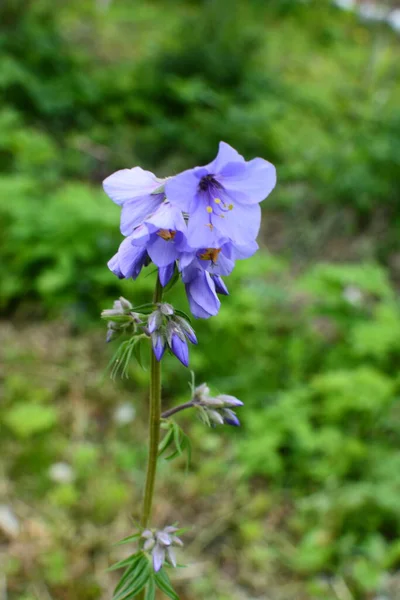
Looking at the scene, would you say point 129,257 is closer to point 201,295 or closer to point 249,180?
point 201,295

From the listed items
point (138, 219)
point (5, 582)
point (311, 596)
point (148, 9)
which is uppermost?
point (148, 9)

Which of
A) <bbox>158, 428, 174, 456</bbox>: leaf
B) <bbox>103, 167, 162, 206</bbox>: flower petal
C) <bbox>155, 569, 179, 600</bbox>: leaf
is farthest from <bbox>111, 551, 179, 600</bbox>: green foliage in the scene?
<bbox>103, 167, 162, 206</bbox>: flower petal

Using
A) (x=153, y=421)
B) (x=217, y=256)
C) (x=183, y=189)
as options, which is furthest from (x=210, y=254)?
(x=153, y=421)

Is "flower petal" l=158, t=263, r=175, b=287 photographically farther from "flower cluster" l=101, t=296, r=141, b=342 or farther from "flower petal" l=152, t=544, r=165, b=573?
"flower petal" l=152, t=544, r=165, b=573

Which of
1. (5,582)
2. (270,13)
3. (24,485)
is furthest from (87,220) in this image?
(270,13)

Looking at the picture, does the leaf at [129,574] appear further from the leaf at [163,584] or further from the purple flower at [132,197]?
the purple flower at [132,197]

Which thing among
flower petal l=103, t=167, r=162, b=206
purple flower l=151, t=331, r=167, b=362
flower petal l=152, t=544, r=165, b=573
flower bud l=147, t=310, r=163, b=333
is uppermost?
flower petal l=103, t=167, r=162, b=206

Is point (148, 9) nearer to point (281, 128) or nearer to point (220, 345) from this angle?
point (281, 128)

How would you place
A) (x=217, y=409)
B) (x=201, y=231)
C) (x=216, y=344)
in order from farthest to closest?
(x=216, y=344) < (x=217, y=409) < (x=201, y=231)
